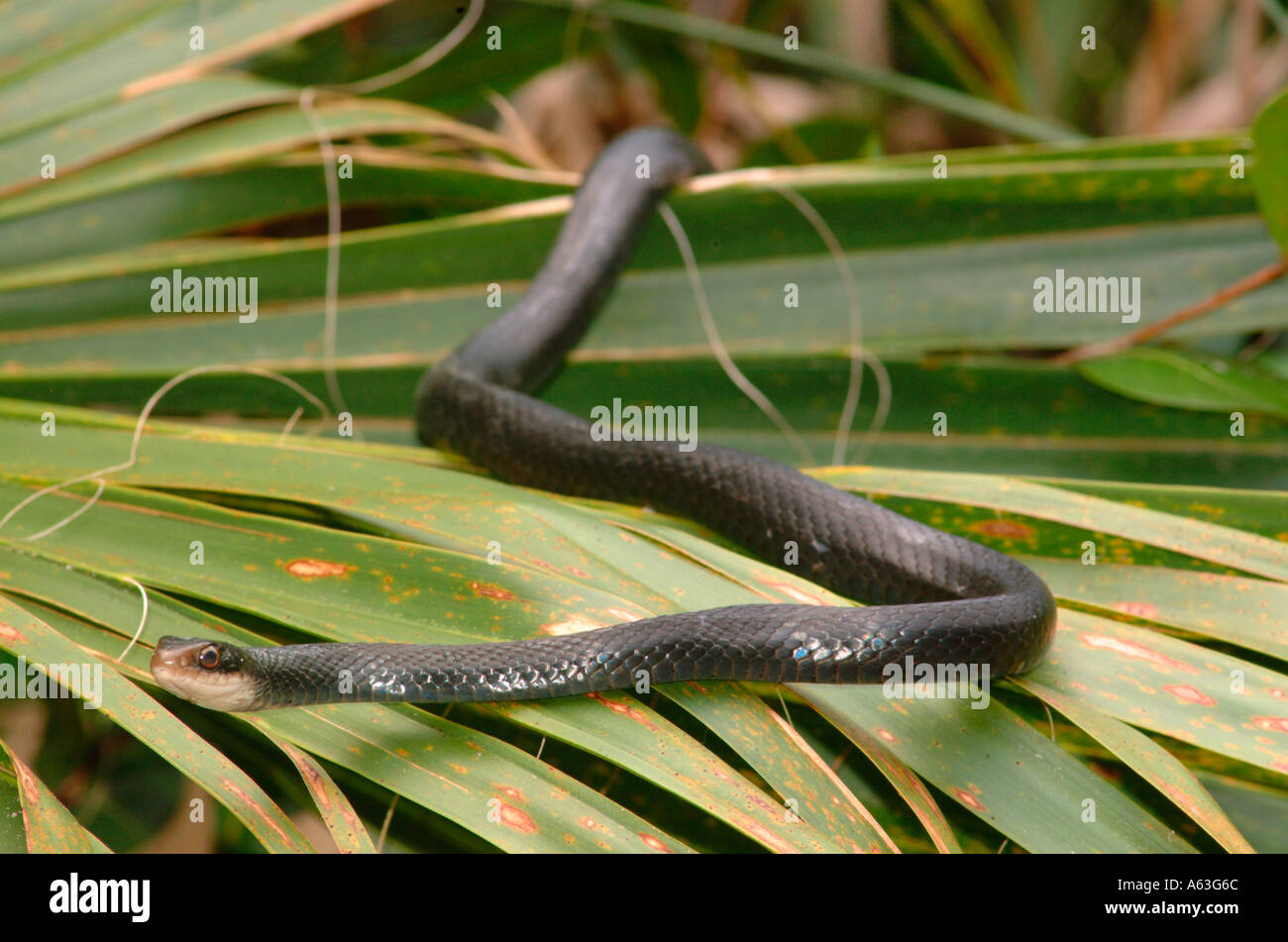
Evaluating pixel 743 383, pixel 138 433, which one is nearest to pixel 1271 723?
pixel 743 383

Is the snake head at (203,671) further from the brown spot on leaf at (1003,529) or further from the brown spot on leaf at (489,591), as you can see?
the brown spot on leaf at (1003,529)

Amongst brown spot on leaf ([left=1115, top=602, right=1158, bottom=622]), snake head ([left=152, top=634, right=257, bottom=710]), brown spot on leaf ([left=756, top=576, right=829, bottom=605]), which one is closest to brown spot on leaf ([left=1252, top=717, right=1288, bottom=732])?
brown spot on leaf ([left=1115, top=602, right=1158, bottom=622])

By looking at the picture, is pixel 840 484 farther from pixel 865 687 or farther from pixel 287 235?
pixel 287 235

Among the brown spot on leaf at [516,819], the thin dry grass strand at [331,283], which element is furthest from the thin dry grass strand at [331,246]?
the brown spot on leaf at [516,819]

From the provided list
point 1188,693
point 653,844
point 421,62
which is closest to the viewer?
point 653,844

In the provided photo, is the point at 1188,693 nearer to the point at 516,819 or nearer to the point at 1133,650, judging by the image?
the point at 1133,650

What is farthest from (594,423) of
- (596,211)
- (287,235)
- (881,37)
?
(881,37)

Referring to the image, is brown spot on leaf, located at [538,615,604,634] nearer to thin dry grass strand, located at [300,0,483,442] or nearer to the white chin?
the white chin
